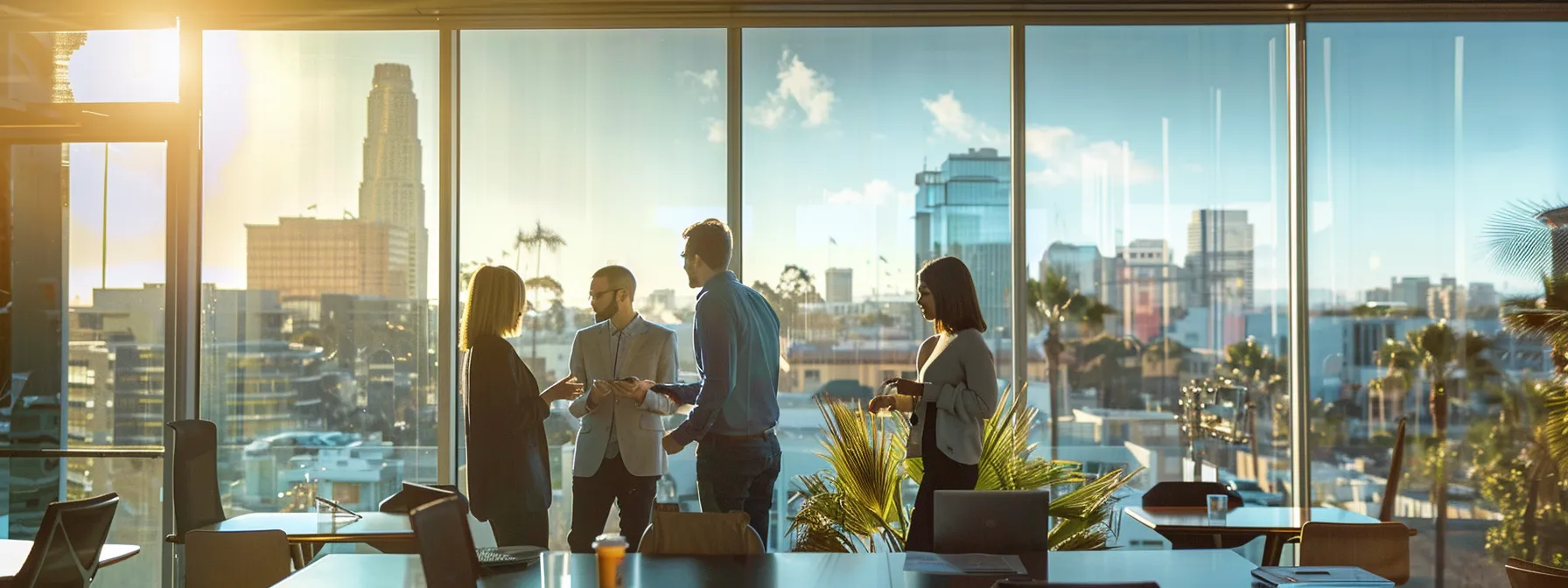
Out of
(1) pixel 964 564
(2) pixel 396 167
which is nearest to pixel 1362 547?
(1) pixel 964 564

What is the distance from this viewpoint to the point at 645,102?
5.66 metres

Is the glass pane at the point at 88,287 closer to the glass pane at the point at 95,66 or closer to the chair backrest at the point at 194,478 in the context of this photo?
the glass pane at the point at 95,66

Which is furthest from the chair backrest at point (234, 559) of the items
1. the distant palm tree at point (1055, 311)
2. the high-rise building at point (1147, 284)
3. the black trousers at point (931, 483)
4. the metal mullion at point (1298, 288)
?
the metal mullion at point (1298, 288)

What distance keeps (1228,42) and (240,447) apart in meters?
5.24

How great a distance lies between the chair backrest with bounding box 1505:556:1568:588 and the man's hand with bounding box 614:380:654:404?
282 centimetres

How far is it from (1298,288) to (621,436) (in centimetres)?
332

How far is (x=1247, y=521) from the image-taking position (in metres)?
4.27

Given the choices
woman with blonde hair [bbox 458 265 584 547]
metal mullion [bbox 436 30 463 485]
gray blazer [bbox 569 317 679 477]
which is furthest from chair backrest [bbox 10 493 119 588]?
metal mullion [bbox 436 30 463 485]

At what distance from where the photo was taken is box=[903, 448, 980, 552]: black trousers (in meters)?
3.99

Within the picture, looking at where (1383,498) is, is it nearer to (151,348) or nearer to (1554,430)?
(1554,430)

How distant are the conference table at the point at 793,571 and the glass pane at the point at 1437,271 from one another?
8.80 feet

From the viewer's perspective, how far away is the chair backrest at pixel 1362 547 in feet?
12.1

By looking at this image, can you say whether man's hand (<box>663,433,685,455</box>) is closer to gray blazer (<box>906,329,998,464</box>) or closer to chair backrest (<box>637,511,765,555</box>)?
chair backrest (<box>637,511,765,555</box>)

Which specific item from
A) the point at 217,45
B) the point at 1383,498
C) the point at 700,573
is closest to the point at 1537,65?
the point at 1383,498
